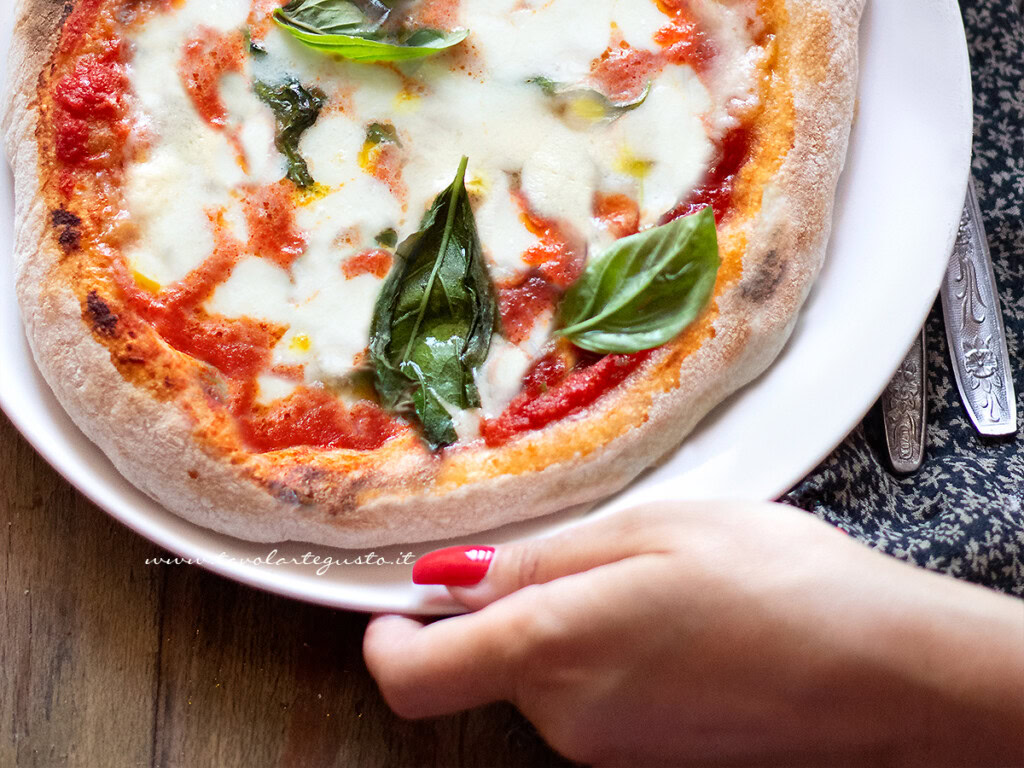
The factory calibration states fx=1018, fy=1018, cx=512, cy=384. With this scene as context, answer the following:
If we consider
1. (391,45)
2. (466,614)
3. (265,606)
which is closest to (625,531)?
(466,614)

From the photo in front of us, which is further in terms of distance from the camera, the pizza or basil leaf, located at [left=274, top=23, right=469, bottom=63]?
basil leaf, located at [left=274, top=23, right=469, bottom=63]

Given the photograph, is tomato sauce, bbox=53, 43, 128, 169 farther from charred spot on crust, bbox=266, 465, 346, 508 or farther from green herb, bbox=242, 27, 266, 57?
charred spot on crust, bbox=266, 465, 346, 508

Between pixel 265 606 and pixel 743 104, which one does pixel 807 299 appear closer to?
pixel 743 104

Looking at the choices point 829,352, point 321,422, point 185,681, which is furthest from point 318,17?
point 185,681

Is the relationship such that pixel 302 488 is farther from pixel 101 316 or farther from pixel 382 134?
pixel 382 134

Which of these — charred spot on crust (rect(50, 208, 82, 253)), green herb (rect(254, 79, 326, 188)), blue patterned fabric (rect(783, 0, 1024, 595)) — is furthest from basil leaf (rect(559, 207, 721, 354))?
charred spot on crust (rect(50, 208, 82, 253))

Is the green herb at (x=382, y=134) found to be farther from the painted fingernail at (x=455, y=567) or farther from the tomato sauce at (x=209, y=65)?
the painted fingernail at (x=455, y=567)
